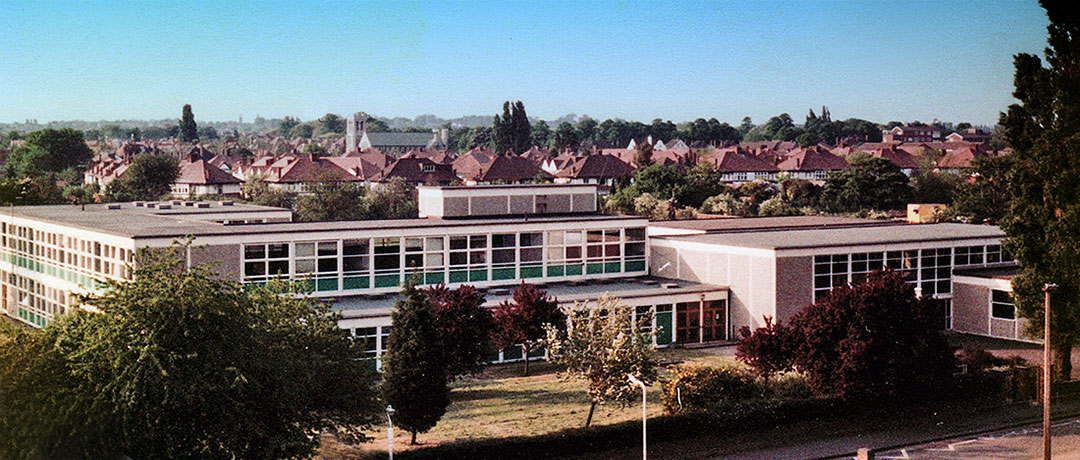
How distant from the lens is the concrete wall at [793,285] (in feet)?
105

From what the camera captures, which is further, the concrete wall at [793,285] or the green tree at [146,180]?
the green tree at [146,180]

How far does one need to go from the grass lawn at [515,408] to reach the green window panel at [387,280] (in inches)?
163

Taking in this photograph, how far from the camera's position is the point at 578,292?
32406 mm

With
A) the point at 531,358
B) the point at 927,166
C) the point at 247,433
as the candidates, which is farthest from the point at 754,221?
the point at 927,166

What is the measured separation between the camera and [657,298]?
3186 centimetres

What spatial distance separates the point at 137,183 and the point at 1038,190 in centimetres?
6824

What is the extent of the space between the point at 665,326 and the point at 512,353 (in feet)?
15.2

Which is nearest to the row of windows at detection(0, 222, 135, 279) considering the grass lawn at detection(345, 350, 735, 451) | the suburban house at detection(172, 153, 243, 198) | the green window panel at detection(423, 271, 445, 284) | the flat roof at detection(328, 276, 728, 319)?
the flat roof at detection(328, 276, 728, 319)

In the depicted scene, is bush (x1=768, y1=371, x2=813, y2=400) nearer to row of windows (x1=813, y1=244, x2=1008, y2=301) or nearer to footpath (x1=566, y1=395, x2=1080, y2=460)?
footpath (x1=566, y1=395, x2=1080, y2=460)

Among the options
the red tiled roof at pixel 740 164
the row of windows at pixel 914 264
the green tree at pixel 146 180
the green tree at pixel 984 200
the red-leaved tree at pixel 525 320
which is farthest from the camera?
the red tiled roof at pixel 740 164

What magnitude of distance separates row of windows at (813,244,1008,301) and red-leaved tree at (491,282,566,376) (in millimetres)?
9558

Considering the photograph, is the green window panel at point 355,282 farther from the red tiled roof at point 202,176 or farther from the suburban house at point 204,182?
the red tiled roof at point 202,176

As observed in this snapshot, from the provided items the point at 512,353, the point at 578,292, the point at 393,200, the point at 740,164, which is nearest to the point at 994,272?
the point at 578,292

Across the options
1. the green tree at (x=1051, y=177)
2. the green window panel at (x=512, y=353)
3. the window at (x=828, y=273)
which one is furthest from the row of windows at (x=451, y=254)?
the green tree at (x=1051, y=177)
